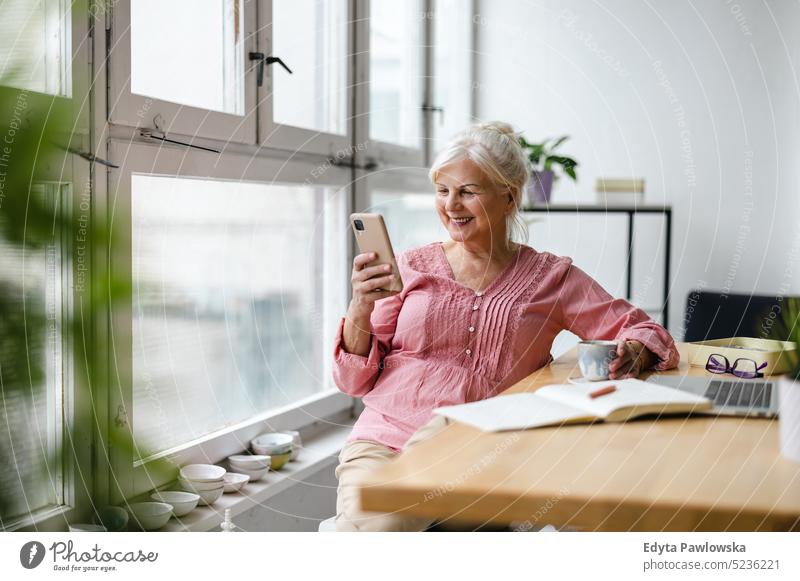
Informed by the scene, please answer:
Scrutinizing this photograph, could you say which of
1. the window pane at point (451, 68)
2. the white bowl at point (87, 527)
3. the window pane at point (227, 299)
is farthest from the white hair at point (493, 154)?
the window pane at point (451, 68)

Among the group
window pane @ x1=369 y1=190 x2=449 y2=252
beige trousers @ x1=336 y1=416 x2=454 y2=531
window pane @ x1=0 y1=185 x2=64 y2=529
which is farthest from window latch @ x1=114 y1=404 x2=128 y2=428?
window pane @ x1=369 y1=190 x2=449 y2=252

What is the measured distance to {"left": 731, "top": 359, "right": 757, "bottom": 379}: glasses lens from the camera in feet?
4.29

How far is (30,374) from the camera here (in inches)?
27.0

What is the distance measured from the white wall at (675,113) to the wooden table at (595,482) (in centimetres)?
175

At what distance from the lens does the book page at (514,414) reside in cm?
93

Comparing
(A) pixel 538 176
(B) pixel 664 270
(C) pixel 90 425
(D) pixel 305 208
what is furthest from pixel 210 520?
(B) pixel 664 270

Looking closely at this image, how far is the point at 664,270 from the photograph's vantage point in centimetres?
269

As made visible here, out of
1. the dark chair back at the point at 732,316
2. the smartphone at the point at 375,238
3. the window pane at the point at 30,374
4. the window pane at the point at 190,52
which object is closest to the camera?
the window pane at the point at 30,374

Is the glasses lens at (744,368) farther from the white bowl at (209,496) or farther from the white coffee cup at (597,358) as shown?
the white bowl at (209,496)

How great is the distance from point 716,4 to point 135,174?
2018 millimetres

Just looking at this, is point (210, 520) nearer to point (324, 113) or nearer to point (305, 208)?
point (305, 208)

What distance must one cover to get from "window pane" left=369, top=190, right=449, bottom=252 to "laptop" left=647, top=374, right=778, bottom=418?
1258 mm

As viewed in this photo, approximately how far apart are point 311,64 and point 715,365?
118 cm
